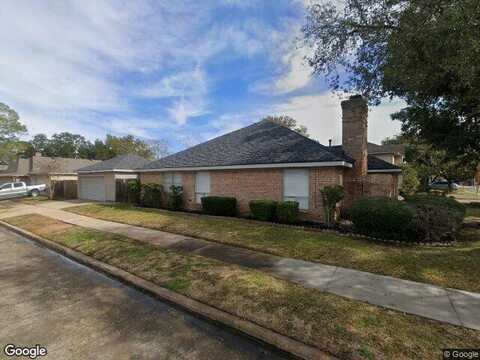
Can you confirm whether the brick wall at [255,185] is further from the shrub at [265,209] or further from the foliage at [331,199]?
the shrub at [265,209]

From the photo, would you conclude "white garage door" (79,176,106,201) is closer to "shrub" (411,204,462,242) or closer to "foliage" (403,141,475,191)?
"shrub" (411,204,462,242)

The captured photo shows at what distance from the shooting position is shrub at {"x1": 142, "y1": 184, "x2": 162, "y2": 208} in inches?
609

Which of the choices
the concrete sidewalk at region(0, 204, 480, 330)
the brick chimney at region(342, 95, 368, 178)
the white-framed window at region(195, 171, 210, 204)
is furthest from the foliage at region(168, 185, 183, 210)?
the brick chimney at region(342, 95, 368, 178)

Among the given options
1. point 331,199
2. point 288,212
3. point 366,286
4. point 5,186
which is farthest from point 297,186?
point 5,186

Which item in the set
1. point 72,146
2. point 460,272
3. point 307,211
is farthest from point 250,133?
point 72,146

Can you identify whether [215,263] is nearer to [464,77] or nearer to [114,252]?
[114,252]

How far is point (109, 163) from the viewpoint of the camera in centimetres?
2242

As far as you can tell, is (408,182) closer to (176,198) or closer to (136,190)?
(176,198)

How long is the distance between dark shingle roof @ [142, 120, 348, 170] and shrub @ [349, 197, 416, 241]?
8.16ft

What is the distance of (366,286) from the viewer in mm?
4766

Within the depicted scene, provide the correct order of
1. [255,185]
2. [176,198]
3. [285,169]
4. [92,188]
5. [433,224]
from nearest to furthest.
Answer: [433,224] < [285,169] < [255,185] < [176,198] < [92,188]

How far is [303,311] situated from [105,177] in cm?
2150

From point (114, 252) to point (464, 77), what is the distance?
10.3 meters

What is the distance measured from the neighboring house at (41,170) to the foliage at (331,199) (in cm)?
2852
